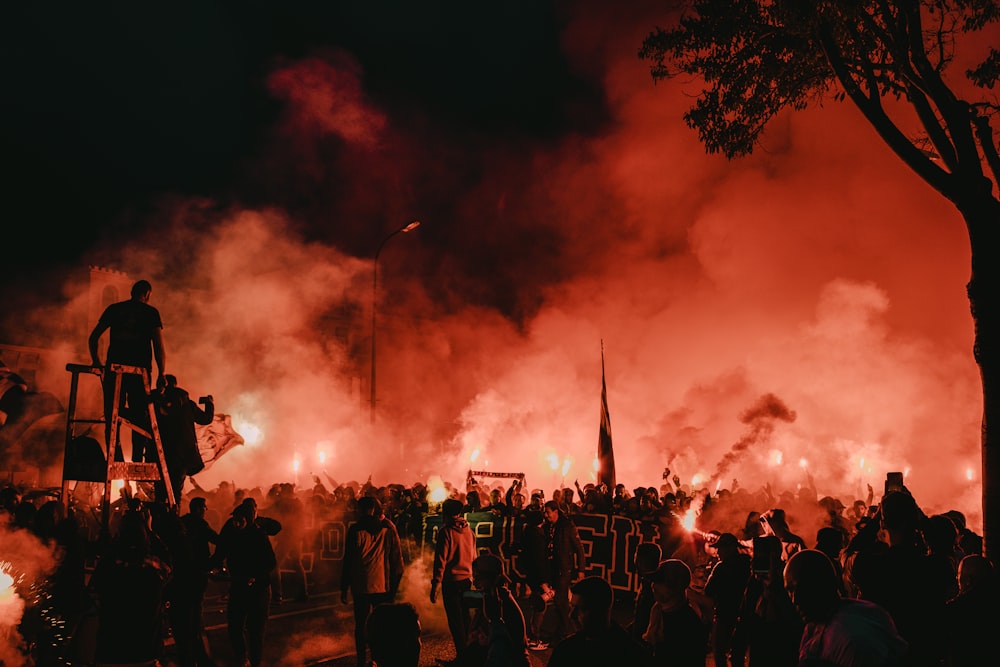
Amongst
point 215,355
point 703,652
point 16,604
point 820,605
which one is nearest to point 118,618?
point 16,604

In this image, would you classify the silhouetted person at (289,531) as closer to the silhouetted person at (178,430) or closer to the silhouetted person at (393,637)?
the silhouetted person at (178,430)

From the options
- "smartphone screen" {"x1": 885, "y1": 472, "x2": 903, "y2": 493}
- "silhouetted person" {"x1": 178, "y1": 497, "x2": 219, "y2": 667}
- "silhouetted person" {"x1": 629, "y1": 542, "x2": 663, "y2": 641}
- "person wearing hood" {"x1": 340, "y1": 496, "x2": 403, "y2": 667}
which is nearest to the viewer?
"silhouetted person" {"x1": 629, "y1": 542, "x2": 663, "y2": 641}

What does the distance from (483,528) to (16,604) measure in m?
7.74

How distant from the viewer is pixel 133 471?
7227 millimetres

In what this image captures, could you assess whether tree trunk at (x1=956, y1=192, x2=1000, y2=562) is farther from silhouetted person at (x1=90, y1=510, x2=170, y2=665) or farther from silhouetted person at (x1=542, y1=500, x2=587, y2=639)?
silhouetted person at (x1=90, y1=510, x2=170, y2=665)

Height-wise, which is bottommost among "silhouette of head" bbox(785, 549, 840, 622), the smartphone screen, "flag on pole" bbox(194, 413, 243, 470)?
"silhouette of head" bbox(785, 549, 840, 622)

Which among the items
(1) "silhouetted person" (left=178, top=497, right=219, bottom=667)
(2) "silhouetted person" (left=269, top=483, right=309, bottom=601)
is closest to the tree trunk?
(1) "silhouetted person" (left=178, top=497, right=219, bottom=667)

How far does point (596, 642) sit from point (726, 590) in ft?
11.8

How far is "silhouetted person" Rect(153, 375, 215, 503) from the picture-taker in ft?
25.4

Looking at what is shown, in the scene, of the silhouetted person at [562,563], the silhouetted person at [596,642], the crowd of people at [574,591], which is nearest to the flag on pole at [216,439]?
the crowd of people at [574,591]

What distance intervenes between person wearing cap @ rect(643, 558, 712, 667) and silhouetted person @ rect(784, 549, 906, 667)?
1.67 meters

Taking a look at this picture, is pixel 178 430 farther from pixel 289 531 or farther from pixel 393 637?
pixel 289 531

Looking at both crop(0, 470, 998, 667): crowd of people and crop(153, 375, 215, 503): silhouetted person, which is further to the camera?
crop(153, 375, 215, 503): silhouetted person

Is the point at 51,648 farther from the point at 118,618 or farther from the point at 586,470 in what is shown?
the point at 586,470
